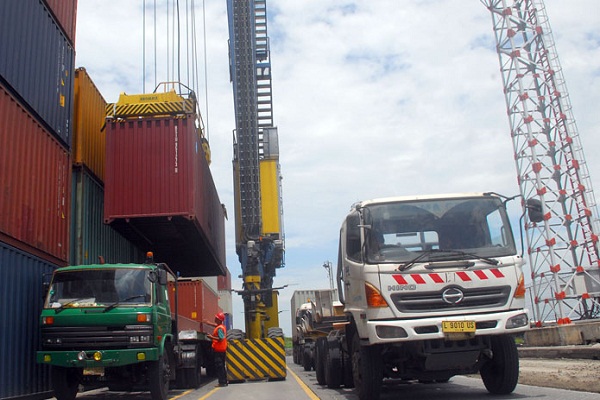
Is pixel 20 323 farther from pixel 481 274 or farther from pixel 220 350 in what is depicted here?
pixel 481 274

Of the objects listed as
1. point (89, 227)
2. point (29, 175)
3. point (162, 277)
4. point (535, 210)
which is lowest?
point (162, 277)

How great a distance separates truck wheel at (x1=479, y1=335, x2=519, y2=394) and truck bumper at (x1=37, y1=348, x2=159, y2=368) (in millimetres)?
5171

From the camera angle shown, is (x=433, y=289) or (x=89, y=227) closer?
(x=433, y=289)

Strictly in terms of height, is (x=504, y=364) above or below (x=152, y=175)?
below

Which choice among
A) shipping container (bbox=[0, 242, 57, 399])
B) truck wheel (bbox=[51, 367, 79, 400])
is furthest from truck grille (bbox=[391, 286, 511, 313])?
shipping container (bbox=[0, 242, 57, 399])

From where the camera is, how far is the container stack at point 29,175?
369 inches

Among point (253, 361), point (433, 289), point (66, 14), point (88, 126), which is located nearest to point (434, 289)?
point (433, 289)

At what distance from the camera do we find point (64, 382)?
9211mm

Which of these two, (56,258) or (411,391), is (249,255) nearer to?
(56,258)

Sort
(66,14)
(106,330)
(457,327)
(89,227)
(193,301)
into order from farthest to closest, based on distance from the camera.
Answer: (193,301)
(89,227)
(66,14)
(106,330)
(457,327)

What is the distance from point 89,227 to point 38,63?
4.10 metres

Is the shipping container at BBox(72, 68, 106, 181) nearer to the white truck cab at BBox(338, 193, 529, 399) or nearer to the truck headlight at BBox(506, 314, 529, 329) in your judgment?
the white truck cab at BBox(338, 193, 529, 399)

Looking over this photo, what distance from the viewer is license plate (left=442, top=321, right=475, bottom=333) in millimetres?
6879

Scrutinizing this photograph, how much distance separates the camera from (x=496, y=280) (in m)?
7.15
